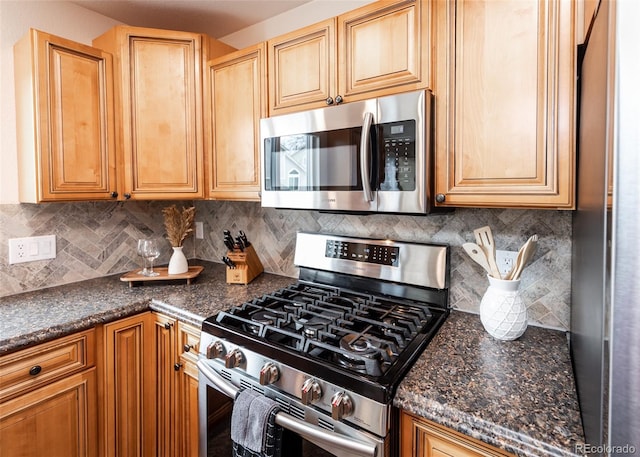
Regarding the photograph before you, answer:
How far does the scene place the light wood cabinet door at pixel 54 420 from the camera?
1.26 m

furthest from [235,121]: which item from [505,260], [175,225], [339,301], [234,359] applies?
[505,260]

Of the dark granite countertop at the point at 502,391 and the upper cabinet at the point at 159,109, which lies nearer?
the dark granite countertop at the point at 502,391

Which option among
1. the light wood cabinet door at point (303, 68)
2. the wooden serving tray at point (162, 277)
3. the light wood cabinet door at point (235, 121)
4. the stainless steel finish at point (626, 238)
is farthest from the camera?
the wooden serving tray at point (162, 277)

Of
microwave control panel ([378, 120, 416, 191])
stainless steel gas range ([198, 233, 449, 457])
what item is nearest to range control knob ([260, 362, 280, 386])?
stainless steel gas range ([198, 233, 449, 457])

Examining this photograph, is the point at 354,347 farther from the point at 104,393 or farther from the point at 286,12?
the point at 286,12

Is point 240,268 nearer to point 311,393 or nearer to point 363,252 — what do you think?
point 363,252

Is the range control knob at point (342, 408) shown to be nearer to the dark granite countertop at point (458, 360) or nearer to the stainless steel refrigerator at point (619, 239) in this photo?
the dark granite countertop at point (458, 360)

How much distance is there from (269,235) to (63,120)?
115cm

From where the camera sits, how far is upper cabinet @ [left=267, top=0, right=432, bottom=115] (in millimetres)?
1233

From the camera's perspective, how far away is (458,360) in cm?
106

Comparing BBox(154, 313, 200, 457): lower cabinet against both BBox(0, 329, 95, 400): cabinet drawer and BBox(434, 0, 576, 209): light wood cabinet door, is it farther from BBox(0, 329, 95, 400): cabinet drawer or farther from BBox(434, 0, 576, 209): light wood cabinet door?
BBox(434, 0, 576, 209): light wood cabinet door

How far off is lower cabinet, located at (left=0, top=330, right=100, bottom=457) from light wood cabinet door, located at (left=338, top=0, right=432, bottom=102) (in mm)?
1510

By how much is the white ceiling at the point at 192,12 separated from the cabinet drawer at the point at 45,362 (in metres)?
1.69

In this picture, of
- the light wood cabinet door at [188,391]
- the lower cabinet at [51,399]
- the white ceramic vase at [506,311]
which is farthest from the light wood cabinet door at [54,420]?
the white ceramic vase at [506,311]
